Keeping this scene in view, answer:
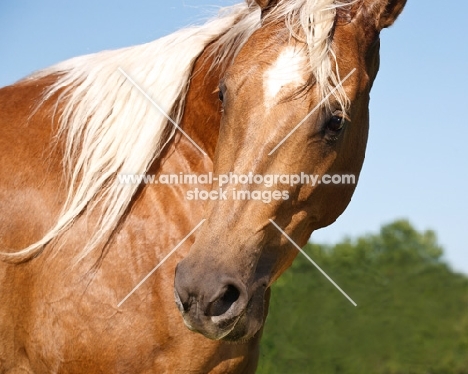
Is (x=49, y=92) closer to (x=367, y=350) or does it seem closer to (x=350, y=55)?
(x=350, y=55)

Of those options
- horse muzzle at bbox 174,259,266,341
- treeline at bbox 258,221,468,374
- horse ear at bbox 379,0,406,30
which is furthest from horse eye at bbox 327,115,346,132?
treeline at bbox 258,221,468,374

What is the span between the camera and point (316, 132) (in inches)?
121

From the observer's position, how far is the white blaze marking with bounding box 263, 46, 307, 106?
9.92 feet

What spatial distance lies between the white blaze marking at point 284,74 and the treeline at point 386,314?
12.7 ft

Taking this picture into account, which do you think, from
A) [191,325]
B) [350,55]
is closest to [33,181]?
[191,325]

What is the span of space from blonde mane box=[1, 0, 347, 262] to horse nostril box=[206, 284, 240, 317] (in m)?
0.95

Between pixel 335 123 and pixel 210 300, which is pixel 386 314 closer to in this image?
pixel 335 123

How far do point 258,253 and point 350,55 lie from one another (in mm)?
1151

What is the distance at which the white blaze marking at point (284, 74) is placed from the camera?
119 inches

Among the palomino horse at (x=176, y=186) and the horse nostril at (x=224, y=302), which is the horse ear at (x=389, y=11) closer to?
the palomino horse at (x=176, y=186)

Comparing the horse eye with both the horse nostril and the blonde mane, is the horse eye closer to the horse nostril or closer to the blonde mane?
the blonde mane

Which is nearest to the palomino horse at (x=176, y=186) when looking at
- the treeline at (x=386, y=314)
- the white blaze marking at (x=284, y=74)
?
the white blaze marking at (x=284, y=74)

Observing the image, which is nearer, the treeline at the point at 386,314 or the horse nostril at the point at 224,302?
the horse nostril at the point at 224,302

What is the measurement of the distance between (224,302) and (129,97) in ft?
5.09
